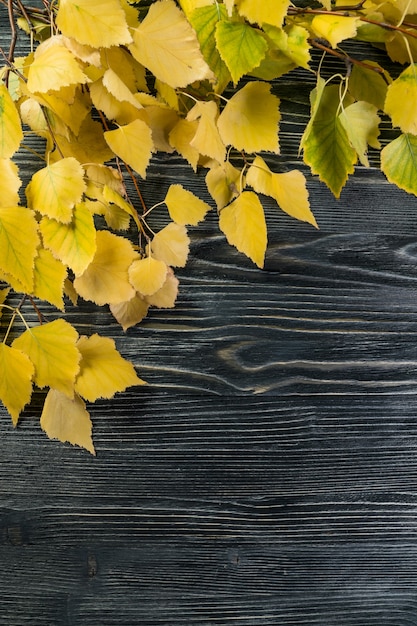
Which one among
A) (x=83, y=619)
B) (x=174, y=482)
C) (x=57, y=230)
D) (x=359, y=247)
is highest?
(x=359, y=247)

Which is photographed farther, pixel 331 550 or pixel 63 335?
pixel 331 550

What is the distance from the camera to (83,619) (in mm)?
717

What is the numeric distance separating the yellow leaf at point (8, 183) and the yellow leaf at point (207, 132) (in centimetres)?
17

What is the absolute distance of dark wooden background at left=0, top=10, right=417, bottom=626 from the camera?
28.0 inches

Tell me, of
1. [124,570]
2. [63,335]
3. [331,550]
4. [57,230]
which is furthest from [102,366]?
[331,550]

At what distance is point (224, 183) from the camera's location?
0.66 metres

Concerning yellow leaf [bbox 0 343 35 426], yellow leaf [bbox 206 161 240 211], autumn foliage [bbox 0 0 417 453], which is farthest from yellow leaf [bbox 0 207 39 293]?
yellow leaf [bbox 206 161 240 211]

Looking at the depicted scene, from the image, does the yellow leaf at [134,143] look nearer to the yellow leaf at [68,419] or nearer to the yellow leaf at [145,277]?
the yellow leaf at [145,277]

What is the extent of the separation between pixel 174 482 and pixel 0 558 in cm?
23

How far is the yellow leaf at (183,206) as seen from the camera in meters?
0.67

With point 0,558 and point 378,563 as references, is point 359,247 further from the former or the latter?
point 0,558

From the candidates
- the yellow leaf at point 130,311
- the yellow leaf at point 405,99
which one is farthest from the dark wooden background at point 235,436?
the yellow leaf at point 405,99

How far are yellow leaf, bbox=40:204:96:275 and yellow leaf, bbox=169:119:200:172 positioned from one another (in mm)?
150

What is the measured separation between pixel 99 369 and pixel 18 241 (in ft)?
0.58
